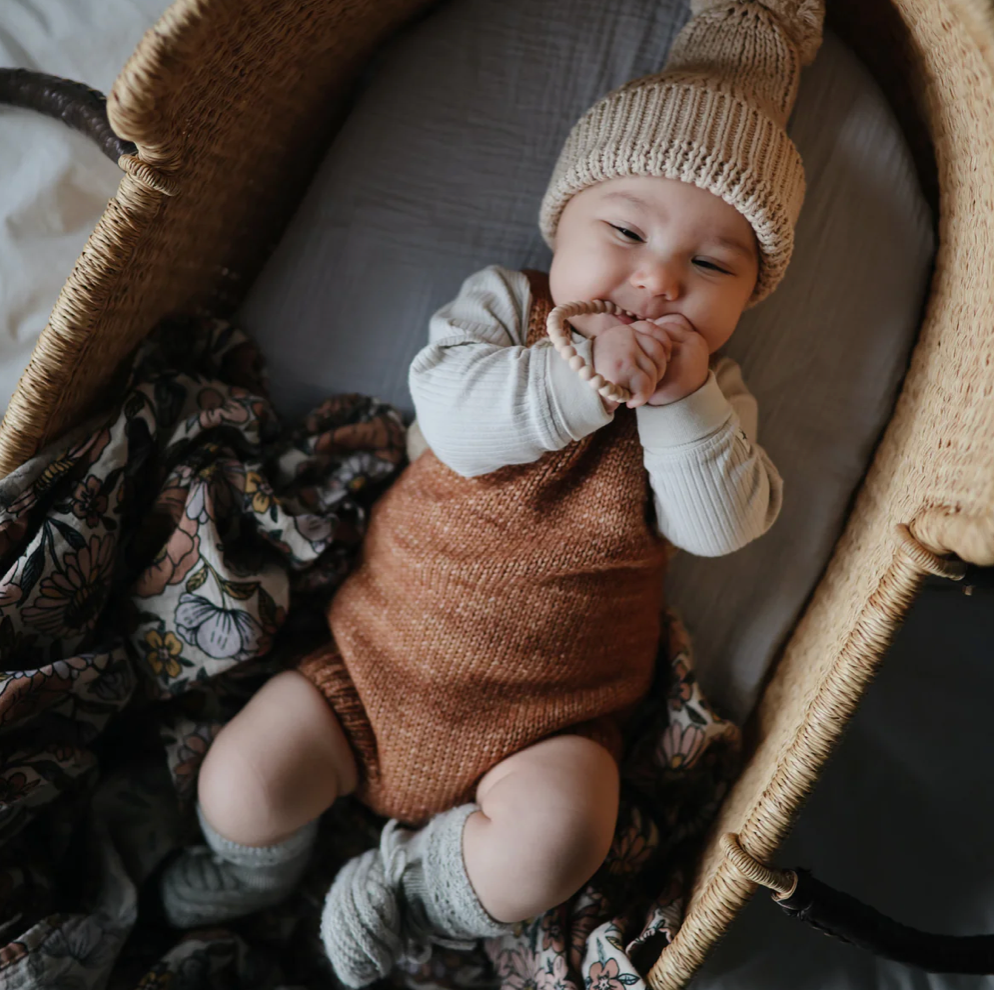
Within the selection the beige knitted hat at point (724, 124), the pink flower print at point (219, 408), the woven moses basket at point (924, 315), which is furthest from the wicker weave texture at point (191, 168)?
the beige knitted hat at point (724, 124)

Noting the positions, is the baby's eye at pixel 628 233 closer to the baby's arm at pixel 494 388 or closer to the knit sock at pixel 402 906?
the baby's arm at pixel 494 388

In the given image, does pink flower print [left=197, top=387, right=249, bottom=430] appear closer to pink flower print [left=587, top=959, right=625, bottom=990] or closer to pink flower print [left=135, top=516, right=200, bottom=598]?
pink flower print [left=135, top=516, right=200, bottom=598]

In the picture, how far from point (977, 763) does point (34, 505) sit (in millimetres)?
1166

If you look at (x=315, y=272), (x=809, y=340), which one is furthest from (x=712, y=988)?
(x=315, y=272)

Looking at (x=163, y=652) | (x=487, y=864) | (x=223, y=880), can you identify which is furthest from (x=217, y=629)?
(x=487, y=864)

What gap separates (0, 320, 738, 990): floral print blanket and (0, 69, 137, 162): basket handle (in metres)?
0.22

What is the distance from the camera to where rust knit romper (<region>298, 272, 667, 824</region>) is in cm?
91

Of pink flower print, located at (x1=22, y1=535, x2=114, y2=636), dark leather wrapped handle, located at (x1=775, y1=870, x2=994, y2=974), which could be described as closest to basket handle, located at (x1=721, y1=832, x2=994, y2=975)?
dark leather wrapped handle, located at (x1=775, y1=870, x2=994, y2=974)

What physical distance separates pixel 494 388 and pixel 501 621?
9.8 inches

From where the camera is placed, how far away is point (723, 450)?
2.77ft

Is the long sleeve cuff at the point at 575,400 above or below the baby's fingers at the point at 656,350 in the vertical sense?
below

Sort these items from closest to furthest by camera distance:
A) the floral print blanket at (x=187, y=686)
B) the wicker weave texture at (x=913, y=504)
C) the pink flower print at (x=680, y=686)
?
the wicker weave texture at (x=913, y=504), the floral print blanket at (x=187, y=686), the pink flower print at (x=680, y=686)

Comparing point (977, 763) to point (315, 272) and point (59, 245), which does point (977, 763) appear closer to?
point (315, 272)

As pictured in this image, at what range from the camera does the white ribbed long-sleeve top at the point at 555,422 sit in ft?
2.71
